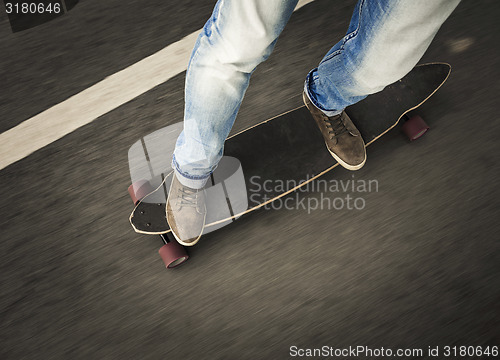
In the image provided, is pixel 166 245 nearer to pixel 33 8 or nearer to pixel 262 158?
pixel 262 158

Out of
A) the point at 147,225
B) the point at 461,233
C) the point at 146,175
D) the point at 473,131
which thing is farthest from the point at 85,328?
the point at 473,131

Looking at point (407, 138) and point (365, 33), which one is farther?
point (407, 138)

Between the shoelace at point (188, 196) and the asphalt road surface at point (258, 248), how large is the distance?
0.21 meters

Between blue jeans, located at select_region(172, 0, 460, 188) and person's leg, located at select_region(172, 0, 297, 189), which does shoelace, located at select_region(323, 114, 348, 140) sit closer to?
blue jeans, located at select_region(172, 0, 460, 188)

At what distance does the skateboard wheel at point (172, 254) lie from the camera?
131cm

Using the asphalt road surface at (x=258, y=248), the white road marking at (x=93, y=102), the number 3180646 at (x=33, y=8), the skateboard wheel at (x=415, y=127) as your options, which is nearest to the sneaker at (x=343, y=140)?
the asphalt road surface at (x=258, y=248)

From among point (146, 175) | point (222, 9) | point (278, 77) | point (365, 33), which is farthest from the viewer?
point (278, 77)

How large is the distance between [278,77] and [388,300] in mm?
1023

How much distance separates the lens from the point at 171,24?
1.70 meters

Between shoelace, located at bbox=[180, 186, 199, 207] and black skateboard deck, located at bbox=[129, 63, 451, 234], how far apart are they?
10 centimetres

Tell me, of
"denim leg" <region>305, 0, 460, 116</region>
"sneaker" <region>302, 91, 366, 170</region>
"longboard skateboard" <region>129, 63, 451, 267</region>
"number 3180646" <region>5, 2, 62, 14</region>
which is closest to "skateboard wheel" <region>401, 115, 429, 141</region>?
"longboard skateboard" <region>129, 63, 451, 267</region>

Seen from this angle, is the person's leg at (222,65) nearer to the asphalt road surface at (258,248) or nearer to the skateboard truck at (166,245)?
the skateboard truck at (166,245)

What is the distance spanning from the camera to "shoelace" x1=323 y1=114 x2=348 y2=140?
136cm

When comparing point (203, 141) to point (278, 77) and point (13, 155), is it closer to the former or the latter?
point (278, 77)
